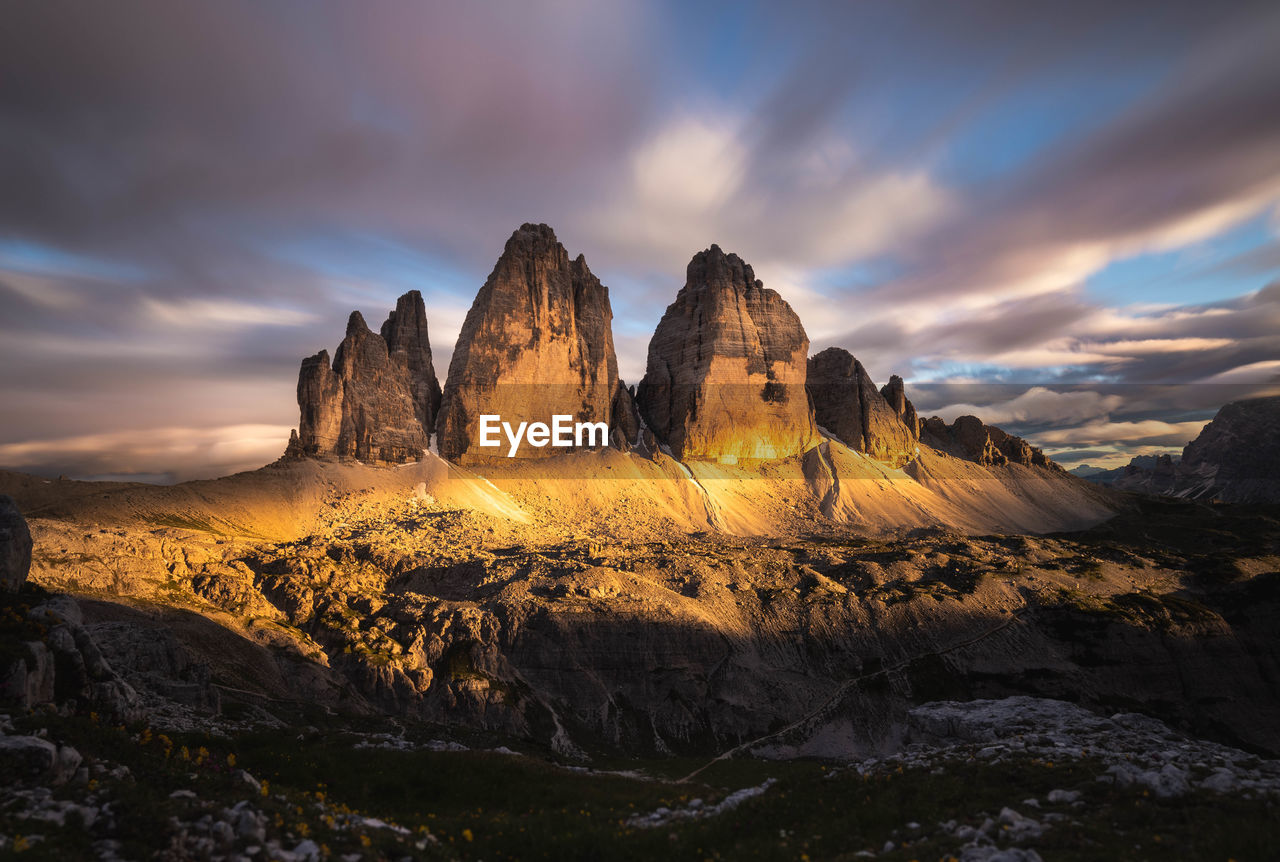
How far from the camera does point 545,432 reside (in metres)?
167

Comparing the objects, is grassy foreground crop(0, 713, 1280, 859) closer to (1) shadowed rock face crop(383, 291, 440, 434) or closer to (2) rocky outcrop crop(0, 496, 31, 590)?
(2) rocky outcrop crop(0, 496, 31, 590)

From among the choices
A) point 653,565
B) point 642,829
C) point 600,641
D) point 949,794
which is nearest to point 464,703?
point 600,641

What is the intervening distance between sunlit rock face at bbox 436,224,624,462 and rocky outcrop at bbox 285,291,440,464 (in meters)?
10.4

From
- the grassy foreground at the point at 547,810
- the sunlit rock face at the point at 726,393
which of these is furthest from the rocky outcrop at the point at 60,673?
the sunlit rock face at the point at 726,393

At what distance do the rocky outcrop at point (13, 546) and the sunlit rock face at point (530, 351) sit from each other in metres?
124

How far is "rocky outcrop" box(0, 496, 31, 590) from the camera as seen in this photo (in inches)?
1125

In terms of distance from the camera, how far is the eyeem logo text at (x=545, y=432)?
519 ft

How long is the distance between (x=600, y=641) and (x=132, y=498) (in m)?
80.0

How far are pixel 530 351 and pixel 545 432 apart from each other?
22.2 m

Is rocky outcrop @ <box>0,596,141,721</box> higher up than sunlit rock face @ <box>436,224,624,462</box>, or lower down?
lower down

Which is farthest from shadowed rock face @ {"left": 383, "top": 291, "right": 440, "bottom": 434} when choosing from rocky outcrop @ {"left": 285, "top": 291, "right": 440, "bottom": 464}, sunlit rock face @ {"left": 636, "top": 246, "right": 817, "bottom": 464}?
sunlit rock face @ {"left": 636, "top": 246, "right": 817, "bottom": 464}

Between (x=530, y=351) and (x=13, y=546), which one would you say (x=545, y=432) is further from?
(x=13, y=546)

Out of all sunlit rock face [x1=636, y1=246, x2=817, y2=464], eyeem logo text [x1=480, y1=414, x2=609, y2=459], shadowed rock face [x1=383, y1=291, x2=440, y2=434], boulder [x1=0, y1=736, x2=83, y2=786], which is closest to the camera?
boulder [x1=0, y1=736, x2=83, y2=786]

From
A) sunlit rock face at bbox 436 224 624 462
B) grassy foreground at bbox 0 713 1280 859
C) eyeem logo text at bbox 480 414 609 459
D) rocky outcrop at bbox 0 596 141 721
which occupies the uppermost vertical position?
sunlit rock face at bbox 436 224 624 462
